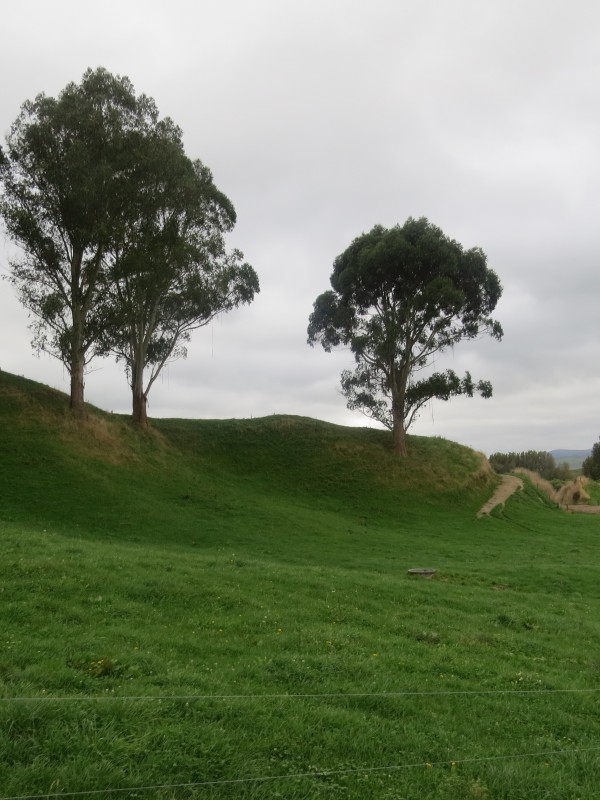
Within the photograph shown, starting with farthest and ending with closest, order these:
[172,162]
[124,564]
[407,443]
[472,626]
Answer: [407,443] < [172,162] < [124,564] < [472,626]

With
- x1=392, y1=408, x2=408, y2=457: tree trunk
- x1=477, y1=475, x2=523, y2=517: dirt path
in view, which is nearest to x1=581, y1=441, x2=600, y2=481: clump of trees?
x1=477, y1=475, x2=523, y2=517: dirt path

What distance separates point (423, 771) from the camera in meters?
5.75

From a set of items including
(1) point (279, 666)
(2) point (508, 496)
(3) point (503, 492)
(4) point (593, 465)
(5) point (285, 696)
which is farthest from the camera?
(4) point (593, 465)

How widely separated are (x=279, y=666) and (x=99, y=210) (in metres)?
28.6

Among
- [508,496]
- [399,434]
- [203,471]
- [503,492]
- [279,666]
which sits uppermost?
[399,434]

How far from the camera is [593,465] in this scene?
88.4 metres

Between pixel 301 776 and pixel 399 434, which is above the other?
pixel 399 434

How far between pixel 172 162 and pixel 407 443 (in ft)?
86.6

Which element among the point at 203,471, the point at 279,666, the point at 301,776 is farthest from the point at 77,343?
the point at 301,776

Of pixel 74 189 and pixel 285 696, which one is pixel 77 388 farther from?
pixel 285 696

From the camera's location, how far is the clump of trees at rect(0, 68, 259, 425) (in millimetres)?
29844

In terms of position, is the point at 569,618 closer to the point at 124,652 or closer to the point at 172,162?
the point at 124,652

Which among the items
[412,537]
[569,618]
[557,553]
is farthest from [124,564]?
[557,553]

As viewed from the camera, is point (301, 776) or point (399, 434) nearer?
point (301, 776)
